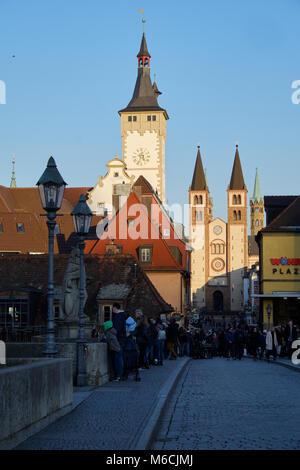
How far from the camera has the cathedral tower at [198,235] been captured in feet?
449

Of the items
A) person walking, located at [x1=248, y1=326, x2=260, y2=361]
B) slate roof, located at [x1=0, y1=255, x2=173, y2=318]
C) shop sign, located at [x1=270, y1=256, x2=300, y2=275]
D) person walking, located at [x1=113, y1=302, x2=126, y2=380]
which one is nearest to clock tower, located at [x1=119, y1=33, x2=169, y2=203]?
shop sign, located at [x1=270, y1=256, x2=300, y2=275]

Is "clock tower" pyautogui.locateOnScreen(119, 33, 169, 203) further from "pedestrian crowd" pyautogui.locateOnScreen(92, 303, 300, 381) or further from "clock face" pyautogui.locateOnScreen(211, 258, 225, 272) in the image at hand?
"pedestrian crowd" pyautogui.locateOnScreen(92, 303, 300, 381)

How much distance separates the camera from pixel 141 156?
327 feet

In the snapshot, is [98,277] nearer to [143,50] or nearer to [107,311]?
[107,311]

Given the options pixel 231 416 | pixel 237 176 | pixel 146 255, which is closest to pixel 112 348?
pixel 231 416

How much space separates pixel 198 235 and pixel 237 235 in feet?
22.8

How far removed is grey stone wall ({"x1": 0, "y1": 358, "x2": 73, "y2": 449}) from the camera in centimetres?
802

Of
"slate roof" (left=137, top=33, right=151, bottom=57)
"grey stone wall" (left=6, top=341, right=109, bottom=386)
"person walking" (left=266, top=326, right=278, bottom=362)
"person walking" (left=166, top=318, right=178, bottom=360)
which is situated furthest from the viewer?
"slate roof" (left=137, top=33, right=151, bottom=57)

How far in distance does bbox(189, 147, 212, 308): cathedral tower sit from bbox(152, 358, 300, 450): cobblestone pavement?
11723cm

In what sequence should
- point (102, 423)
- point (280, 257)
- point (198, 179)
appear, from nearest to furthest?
point (102, 423), point (280, 257), point (198, 179)

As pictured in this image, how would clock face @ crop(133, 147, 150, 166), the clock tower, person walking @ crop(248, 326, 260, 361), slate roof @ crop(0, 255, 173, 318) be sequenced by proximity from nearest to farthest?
person walking @ crop(248, 326, 260, 361) → slate roof @ crop(0, 255, 173, 318) → the clock tower → clock face @ crop(133, 147, 150, 166)

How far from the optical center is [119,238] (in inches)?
2183
